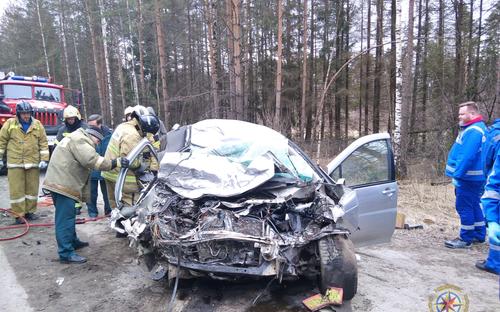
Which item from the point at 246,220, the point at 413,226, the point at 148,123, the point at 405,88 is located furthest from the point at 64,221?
the point at 405,88

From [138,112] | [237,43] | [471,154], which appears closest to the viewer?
[471,154]

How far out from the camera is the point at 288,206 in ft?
10.3

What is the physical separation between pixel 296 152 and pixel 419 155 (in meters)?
8.89

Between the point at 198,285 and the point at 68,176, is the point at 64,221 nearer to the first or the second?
the point at 68,176

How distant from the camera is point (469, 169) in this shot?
15.6 ft

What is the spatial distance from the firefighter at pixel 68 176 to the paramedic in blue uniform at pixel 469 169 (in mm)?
4490

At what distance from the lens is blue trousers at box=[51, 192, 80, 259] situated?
13.3 feet

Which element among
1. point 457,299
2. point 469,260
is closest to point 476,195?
point 469,260

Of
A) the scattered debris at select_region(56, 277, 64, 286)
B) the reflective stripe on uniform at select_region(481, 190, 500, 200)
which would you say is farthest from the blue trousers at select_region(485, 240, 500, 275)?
the scattered debris at select_region(56, 277, 64, 286)

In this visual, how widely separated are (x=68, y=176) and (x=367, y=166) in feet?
12.0

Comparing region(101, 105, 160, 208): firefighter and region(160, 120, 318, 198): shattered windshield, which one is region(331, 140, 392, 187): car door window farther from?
region(101, 105, 160, 208): firefighter

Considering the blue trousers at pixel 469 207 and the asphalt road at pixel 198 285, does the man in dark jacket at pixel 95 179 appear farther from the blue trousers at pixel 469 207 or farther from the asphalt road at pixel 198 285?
the blue trousers at pixel 469 207

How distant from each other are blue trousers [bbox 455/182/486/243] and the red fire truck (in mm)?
9915

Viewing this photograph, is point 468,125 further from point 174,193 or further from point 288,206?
point 174,193
